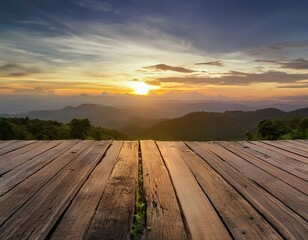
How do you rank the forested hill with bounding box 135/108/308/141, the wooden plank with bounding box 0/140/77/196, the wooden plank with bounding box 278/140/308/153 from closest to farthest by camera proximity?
the wooden plank with bounding box 0/140/77/196
the wooden plank with bounding box 278/140/308/153
the forested hill with bounding box 135/108/308/141

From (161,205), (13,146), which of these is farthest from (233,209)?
(13,146)

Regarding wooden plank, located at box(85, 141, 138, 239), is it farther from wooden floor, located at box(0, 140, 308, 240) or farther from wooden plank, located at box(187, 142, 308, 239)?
wooden plank, located at box(187, 142, 308, 239)

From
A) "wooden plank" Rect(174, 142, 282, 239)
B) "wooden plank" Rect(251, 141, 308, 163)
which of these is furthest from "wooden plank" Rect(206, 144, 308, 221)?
"wooden plank" Rect(251, 141, 308, 163)

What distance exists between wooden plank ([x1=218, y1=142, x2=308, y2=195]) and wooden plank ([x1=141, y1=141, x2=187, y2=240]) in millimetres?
1368

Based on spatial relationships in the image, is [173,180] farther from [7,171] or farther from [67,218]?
[7,171]

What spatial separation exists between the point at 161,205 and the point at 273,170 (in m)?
2.04

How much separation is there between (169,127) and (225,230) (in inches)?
6368

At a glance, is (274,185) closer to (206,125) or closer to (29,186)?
(29,186)

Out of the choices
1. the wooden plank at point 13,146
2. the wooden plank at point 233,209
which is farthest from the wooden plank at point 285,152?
the wooden plank at point 13,146

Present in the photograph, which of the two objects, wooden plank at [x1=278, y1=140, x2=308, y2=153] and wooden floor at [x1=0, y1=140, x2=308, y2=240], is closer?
wooden floor at [x1=0, y1=140, x2=308, y2=240]

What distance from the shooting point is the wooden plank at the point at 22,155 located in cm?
405

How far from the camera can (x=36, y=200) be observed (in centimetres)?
270

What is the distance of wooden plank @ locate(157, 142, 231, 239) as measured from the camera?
2094 mm

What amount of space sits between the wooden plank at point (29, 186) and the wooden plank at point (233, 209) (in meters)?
1.71
